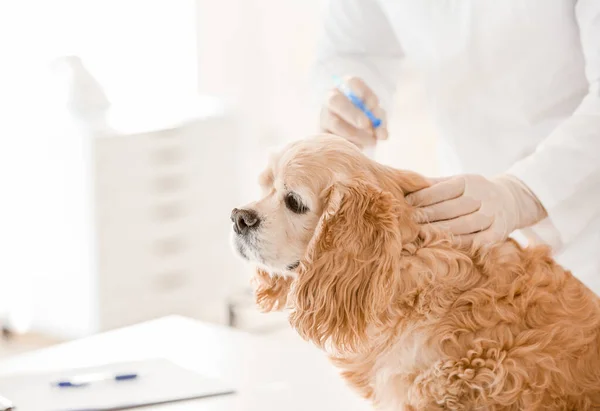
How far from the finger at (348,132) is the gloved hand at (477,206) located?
0.82ft

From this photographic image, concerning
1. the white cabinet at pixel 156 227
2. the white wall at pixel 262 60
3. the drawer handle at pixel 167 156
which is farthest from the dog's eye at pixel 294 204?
the white wall at pixel 262 60

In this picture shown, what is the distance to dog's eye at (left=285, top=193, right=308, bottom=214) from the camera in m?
1.08

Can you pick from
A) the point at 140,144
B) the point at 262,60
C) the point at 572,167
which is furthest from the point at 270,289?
the point at 262,60

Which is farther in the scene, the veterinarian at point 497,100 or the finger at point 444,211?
the veterinarian at point 497,100

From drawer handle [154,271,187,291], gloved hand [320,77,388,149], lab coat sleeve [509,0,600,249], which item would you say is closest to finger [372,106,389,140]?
gloved hand [320,77,388,149]

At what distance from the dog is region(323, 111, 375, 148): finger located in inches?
13.3

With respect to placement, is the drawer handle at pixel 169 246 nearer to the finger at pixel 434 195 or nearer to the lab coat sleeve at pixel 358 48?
the lab coat sleeve at pixel 358 48

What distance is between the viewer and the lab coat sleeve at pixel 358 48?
1.88 meters

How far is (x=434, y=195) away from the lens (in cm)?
113

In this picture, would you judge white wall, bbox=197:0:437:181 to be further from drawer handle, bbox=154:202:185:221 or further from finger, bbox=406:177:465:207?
finger, bbox=406:177:465:207

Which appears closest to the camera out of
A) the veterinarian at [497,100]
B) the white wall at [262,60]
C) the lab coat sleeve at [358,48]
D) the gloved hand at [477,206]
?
the gloved hand at [477,206]

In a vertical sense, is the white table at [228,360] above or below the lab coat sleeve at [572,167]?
below

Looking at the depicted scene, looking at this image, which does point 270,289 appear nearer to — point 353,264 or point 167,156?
point 353,264

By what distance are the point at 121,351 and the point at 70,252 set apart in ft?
7.47
